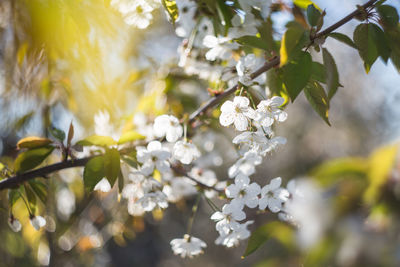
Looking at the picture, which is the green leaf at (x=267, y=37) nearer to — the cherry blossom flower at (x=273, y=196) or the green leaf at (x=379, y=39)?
the green leaf at (x=379, y=39)

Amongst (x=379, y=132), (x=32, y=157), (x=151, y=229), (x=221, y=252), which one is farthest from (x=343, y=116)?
(x=32, y=157)

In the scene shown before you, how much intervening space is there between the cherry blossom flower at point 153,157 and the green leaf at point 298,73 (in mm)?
311

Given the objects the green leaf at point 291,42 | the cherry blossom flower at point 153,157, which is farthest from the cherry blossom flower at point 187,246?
the green leaf at point 291,42

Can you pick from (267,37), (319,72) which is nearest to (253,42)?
(267,37)

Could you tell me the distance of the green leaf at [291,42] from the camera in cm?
50

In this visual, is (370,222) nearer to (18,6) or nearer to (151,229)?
(18,6)

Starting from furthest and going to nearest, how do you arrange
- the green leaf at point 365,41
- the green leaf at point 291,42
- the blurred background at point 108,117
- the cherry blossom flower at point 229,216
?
the cherry blossom flower at point 229,216, the green leaf at point 365,41, the green leaf at point 291,42, the blurred background at point 108,117

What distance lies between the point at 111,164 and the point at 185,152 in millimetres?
185

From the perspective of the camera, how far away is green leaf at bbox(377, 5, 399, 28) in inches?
23.6

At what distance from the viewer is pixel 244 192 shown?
0.77m

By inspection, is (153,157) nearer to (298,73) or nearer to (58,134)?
(58,134)

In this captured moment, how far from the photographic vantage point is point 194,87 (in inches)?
63.2

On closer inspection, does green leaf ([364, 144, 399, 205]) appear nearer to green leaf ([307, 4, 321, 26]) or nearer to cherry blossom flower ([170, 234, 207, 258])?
green leaf ([307, 4, 321, 26])

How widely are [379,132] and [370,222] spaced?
187 inches
